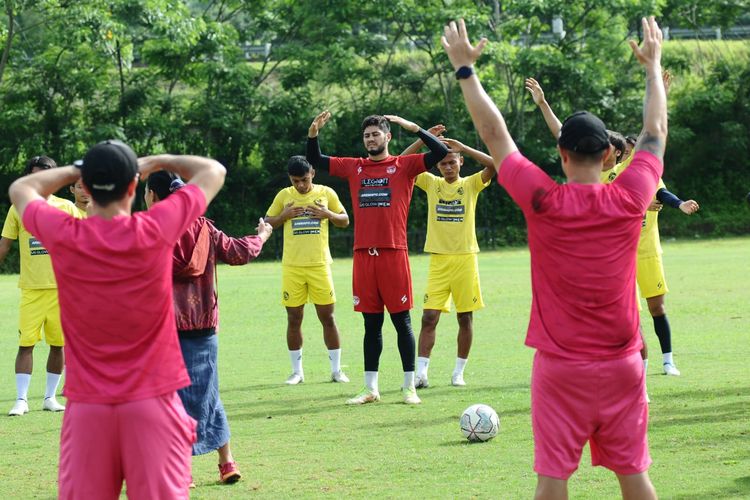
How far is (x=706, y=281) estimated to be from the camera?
2384 cm

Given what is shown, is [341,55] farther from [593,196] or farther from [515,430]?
[593,196]

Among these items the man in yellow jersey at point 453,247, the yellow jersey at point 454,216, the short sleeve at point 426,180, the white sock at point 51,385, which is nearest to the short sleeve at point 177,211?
the white sock at point 51,385

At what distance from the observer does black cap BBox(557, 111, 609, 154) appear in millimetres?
5312

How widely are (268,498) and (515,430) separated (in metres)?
2.83

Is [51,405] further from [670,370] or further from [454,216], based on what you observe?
[670,370]

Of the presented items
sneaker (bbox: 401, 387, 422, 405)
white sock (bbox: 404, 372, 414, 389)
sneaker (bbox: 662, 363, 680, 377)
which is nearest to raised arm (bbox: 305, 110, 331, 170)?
white sock (bbox: 404, 372, 414, 389)

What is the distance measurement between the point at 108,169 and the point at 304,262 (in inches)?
339

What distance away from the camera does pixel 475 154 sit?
10703 mm

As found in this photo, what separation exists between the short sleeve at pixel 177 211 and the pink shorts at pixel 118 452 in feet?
2.48

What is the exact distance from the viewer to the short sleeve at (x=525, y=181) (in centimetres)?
525

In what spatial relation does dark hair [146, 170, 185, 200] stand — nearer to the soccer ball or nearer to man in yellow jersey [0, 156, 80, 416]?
the soccer ball

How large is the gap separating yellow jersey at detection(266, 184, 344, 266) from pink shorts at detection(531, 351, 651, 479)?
27.0ft

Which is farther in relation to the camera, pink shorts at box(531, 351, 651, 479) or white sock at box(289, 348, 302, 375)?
white sock at box(289, 348, 302, 375)

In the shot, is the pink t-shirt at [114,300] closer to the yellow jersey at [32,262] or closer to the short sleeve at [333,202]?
the yellow jersey at [32,262]
